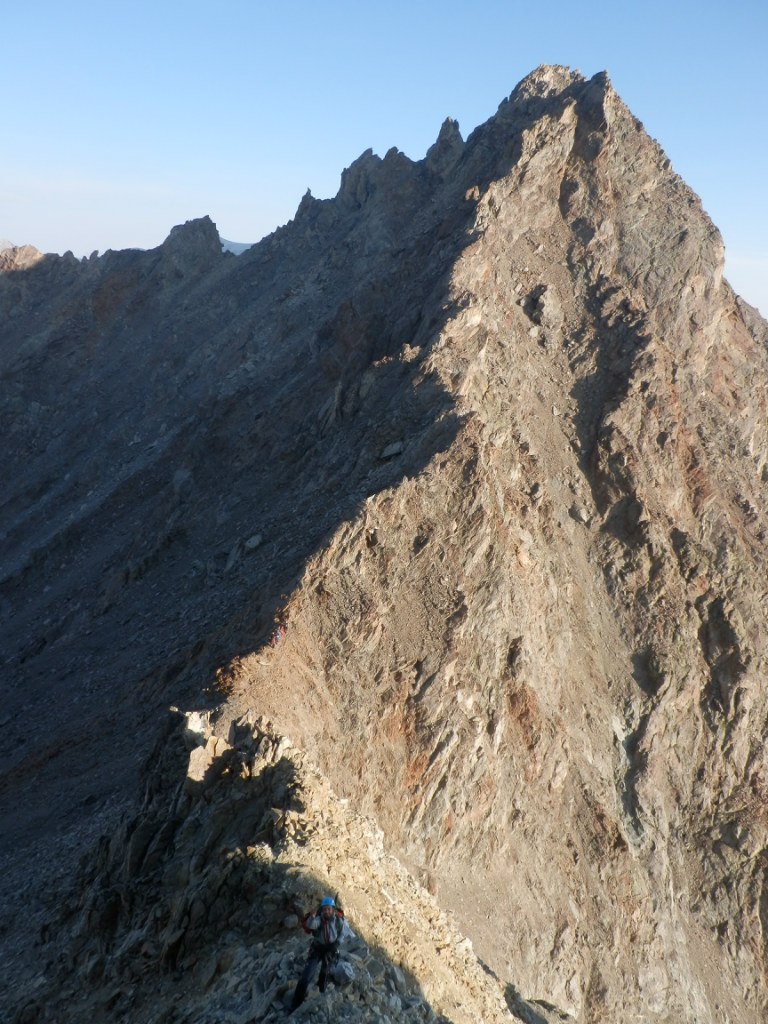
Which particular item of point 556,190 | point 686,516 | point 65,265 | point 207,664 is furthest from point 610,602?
point 65,265

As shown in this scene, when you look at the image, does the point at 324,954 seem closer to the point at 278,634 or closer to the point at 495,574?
the point at 278,634

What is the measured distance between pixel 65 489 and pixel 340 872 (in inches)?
2097

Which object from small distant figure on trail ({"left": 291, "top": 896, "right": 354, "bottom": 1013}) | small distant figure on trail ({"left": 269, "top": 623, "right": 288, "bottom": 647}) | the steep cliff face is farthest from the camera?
the steep cliff face

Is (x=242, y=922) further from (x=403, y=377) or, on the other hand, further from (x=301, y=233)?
(x=301, y=233)

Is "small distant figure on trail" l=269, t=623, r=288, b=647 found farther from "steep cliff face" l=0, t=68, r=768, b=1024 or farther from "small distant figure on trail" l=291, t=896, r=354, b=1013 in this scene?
"small distant figure on trail" l=291, t=896, r=354, b=1013

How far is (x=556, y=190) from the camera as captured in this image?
5691cm

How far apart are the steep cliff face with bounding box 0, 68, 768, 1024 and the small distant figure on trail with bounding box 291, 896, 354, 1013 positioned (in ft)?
11.8

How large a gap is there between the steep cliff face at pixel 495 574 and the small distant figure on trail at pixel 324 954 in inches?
142

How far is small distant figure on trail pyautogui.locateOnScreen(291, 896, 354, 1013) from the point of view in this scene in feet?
47.1

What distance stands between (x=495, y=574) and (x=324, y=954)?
2571cm

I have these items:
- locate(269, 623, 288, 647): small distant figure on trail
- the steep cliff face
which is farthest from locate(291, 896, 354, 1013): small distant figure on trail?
locate(269, 623, 288, 647): small distant figure on trail

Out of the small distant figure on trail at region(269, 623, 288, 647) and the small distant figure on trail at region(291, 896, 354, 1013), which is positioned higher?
the small distant figure on trail at region(269, 623, 288, 647)

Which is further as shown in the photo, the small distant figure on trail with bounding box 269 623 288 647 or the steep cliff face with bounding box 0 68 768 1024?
the steep cliff face with bounding box 0 68 768 1024

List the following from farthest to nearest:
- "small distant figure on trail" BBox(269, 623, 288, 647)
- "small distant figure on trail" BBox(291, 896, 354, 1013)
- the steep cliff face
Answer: the steep cliff face, "small distant figure on trail" BBox(269, 623, 288, 647), "small distant figure on trail" BBox(291, 896, 354, 1013)
